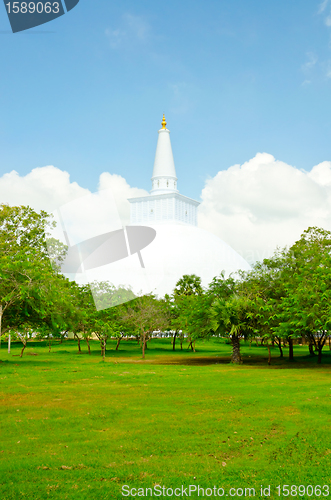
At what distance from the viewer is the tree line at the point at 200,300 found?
24.2 m

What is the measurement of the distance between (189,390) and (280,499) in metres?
9.72

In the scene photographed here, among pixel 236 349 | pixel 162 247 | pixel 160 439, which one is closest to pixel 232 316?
pixel 236 349

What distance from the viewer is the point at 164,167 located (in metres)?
73.6

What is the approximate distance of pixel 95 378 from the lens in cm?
1991

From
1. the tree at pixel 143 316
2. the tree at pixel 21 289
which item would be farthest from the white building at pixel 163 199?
the tree at pixel 21 289

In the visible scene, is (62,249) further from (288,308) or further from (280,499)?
(280,499)

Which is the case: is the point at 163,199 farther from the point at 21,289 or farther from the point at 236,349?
the point at 21,289

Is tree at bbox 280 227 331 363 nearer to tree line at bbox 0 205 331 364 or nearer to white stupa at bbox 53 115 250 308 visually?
tree line at bbox 0 205 331 364

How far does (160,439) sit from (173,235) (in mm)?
63861

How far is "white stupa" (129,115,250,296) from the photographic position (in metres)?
69.0

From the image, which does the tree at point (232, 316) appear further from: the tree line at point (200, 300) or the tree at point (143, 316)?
the tree at point (143, 316)

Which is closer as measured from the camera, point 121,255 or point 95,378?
point 95,378

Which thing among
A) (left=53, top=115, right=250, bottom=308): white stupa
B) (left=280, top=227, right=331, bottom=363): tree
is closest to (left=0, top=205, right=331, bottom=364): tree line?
(left=280, top=227, right=331, bottom=363): tree

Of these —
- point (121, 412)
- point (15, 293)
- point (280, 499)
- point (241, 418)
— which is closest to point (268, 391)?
point (241, 418)
